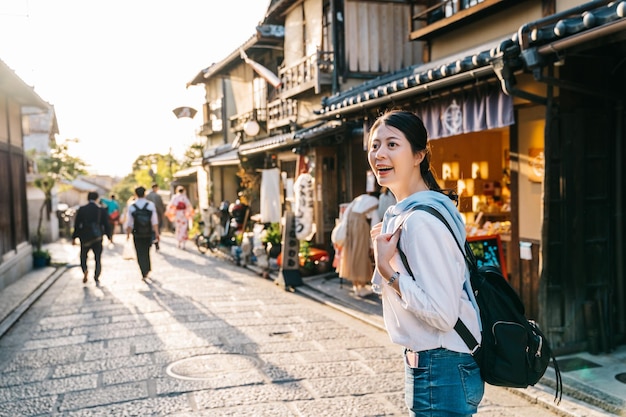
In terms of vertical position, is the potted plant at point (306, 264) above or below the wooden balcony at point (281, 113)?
below

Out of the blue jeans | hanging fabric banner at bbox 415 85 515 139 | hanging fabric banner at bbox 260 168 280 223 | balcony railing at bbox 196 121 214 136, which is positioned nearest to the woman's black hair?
the blue jeans

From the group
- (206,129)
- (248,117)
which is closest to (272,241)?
(248,117)

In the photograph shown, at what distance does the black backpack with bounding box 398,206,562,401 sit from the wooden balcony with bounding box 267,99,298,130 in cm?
1762

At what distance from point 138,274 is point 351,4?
9501 mm

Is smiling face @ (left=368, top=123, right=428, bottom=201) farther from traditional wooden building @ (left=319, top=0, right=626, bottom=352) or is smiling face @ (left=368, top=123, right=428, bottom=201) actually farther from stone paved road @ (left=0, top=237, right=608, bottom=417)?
stone paved road @ (left=0, top=237, right=608, bottom=417)

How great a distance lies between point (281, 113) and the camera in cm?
2169

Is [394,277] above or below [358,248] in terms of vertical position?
above

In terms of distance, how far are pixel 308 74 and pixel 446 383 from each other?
16117mm

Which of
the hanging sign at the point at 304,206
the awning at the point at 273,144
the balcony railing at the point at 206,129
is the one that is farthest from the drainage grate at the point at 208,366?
the balcony railing at the point at 206,129

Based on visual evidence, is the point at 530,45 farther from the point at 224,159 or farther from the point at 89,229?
the point at 224,159

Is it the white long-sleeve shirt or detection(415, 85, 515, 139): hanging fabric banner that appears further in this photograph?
detection(415, 85, 515, 139): hanging fabric banner

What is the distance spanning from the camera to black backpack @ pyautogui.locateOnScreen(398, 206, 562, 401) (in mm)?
2639

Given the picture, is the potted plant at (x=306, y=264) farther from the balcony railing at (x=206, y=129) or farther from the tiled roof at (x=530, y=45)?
the balcony railing at (x=206, y=129)

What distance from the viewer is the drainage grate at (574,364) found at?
22.6 ft
